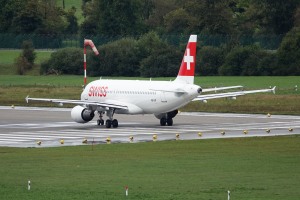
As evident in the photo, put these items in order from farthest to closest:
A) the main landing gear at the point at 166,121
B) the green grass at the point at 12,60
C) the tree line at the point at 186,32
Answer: the green grass at the point at 12,60 < the tree line at the point at 186,32 < the main landing gear at the point at 166,121

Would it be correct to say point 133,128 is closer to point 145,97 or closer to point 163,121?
point 145,97

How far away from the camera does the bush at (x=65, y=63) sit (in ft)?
465

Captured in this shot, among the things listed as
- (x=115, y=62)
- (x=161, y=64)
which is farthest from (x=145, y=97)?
(x=115, y=62)

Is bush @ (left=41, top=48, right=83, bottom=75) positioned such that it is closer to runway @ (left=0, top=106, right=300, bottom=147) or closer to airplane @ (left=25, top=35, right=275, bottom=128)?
runway @ (left=0, top=106, right=300, bottom=147)

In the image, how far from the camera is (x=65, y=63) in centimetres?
14275

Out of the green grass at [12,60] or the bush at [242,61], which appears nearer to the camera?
the bush at [242,61]

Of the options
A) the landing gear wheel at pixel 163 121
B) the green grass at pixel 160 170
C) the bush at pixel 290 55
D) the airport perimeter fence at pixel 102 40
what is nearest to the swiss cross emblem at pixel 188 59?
the landing gear wheel at pixel 163 121

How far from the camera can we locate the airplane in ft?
244

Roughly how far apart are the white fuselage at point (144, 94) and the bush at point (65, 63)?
6118 centimetres

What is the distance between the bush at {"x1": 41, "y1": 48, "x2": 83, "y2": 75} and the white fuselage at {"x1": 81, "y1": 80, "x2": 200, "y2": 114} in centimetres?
6118

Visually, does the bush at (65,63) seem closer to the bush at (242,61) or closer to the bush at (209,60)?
the bush at (209,60)

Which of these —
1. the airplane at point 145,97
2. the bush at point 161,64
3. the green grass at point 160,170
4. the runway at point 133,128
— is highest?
the bush at point 161,64

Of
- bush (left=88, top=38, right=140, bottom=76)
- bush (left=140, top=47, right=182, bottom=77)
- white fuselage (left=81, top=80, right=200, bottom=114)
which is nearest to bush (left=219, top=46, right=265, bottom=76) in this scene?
bush (left=140, top=47, right=182, bottom=77)

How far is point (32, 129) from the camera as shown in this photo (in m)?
74.9
